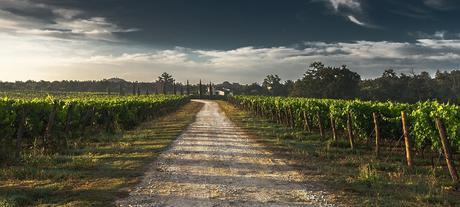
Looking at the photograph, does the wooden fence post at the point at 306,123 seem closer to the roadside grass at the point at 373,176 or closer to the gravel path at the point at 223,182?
the roadside grass at the point at 373,176

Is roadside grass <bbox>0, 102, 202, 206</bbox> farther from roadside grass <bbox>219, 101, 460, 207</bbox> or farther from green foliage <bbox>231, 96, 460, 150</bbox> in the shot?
green foliage <bbox>231, 96, 460, 150</bbox>

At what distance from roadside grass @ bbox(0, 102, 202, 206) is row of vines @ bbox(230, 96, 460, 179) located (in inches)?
349

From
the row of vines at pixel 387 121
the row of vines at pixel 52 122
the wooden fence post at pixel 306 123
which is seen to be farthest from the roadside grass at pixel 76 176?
the wooden fence post at pixel 306 123

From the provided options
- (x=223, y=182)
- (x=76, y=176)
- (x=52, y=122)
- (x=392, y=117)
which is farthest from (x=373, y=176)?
(x=52, y=122)

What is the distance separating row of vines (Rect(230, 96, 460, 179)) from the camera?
14898mm

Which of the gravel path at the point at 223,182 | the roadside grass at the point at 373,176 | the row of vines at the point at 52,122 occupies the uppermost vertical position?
the row of vines at the point at 52,122

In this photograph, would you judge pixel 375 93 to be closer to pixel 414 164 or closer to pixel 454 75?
pixel 454 75

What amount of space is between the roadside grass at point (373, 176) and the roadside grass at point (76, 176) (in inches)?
211

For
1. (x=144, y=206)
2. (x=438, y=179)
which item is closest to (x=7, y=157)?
(x=144, y=206)

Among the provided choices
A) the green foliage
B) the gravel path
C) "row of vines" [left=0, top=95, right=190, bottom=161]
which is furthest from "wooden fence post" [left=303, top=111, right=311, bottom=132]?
"row of vines" [left=0, top=95, right=190, bottom=161]

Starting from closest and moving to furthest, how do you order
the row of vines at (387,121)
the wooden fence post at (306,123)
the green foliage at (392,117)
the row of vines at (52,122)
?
the row of vines at (387,121), the green foliage at (392,117), the row of vines at (52,122), the wooden fence post at (306,123)

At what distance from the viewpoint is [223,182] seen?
1134 centimetres

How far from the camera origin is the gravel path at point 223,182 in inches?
370

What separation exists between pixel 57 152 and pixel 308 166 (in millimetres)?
9700
